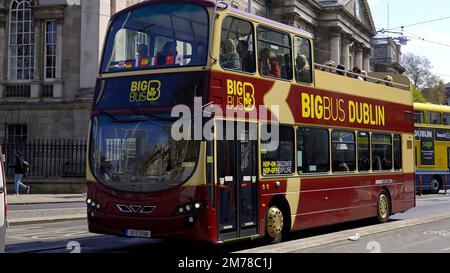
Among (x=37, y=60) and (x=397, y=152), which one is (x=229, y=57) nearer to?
(x=397, y=152)

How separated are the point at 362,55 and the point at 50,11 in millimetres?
42634

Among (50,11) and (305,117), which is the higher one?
(50,11)

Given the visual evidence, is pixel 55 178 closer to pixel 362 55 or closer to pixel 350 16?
pixel 350 16

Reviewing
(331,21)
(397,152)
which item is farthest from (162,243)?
(331,21)

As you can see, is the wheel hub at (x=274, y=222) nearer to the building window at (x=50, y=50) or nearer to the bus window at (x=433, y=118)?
the bus window at (x=433, y=118)

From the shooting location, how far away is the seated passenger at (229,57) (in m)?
9.62

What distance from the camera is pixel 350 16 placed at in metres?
56.9

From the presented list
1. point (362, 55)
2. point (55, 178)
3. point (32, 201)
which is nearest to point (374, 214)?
point (32, 201)

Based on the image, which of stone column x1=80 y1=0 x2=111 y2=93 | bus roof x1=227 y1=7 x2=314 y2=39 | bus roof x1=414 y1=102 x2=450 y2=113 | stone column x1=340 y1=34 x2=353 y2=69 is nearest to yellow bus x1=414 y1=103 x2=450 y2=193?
bus roof x1=414 y1=102 x2=450 y2=113

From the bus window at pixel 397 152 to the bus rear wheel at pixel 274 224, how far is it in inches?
223

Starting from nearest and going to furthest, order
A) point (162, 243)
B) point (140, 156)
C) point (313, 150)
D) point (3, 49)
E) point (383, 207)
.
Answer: point (140, 156) → point (162, 243) → point (313, 150) → point (383, 207) → point (3, 49)

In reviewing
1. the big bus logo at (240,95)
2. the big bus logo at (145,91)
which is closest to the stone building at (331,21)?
the big bus logo at (240,95)

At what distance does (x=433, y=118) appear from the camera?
29781 millimetres

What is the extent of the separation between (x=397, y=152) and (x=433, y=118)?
15.7 metres
